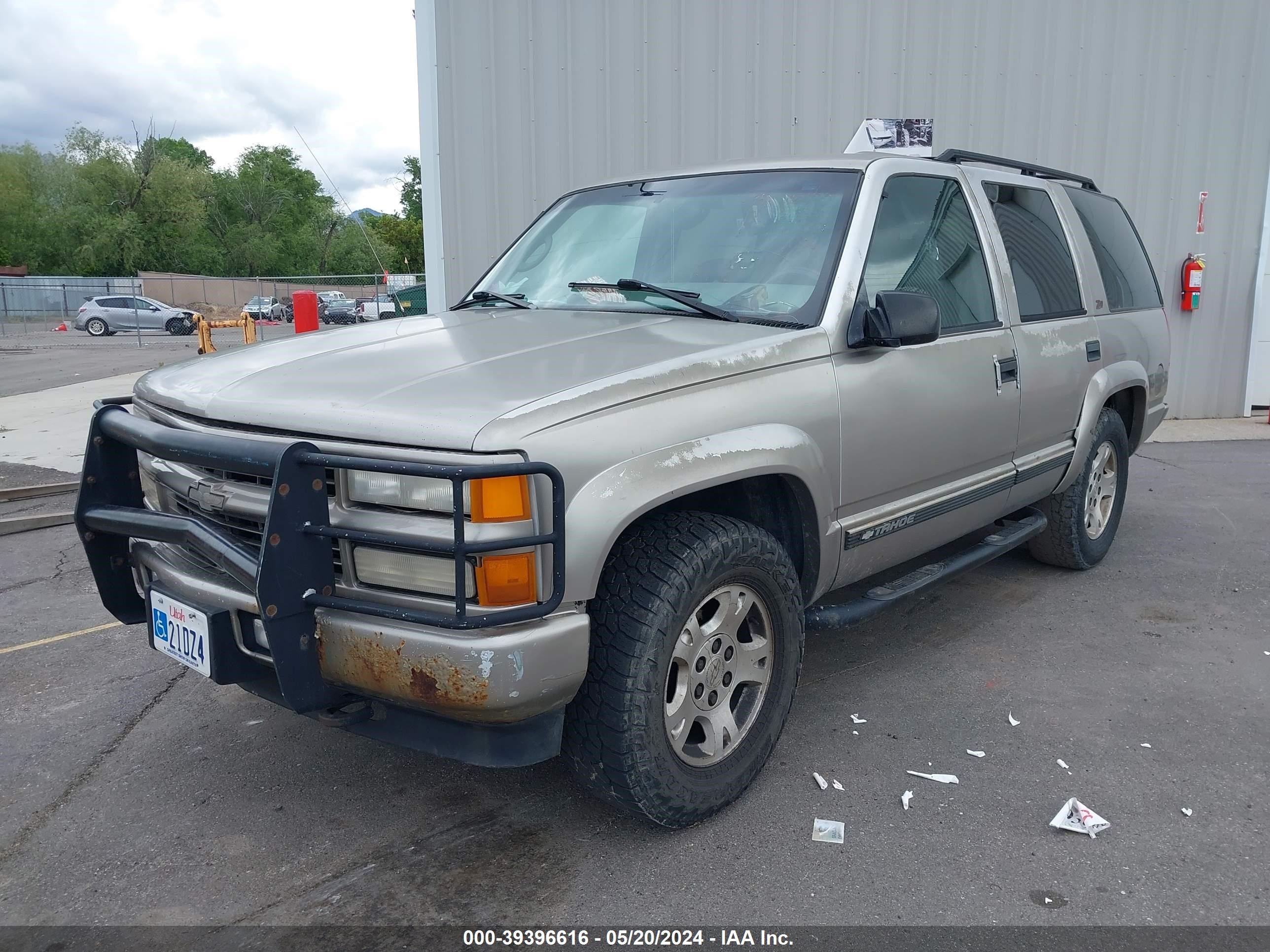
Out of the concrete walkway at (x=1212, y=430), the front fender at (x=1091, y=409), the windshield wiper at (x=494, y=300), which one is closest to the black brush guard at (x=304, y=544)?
the windshield wiper at (x=494, y=300)

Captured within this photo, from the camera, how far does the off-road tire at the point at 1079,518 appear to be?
4992mm

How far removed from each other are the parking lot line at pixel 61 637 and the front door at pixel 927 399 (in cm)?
316

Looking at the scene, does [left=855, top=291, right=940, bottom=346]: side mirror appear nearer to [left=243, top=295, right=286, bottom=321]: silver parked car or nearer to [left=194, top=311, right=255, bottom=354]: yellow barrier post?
[left=194, top=311, right=255, bottom=354]: yellow barrier post

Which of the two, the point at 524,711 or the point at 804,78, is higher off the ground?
the point at 804,78

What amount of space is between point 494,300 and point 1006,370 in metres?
2.05

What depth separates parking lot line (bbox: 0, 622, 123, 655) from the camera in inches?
173

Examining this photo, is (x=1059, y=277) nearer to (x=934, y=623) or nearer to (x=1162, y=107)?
(x=934, y=623)

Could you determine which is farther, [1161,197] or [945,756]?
[1161,197]

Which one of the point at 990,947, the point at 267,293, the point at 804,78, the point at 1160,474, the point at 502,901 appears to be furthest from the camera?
the point at 267,293

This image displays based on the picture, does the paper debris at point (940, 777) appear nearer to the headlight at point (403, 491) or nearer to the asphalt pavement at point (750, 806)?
the asphalt pavement at point (750, 806)

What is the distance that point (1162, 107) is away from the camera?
32.9ft

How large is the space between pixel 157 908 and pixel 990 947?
2036 millimetres

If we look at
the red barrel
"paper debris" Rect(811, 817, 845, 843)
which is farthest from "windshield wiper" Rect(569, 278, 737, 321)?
the red barrel

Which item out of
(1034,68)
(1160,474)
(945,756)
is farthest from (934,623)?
(1034,68)
